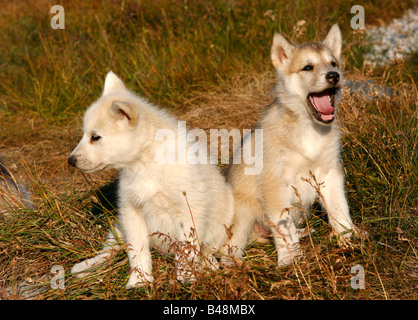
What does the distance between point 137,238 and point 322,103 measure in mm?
2023

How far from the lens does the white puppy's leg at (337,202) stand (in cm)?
395

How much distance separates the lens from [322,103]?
407 cm

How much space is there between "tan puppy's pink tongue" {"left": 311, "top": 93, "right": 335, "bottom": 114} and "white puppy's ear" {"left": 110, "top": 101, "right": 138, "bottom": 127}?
1.61m

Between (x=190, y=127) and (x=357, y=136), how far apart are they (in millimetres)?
2460

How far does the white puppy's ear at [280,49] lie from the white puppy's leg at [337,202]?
1166mm

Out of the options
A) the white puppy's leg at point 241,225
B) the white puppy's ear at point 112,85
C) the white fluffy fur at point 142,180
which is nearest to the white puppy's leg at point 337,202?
the white puppy's leg at point 241,225

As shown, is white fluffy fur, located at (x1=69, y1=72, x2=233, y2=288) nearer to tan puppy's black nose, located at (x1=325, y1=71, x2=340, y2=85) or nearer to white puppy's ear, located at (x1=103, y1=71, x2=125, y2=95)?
white puppy's ear, located at (x1=103, y1=71, x2=125, y2=95)

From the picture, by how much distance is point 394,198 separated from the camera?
3980 mm

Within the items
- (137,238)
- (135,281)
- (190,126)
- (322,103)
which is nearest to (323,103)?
(322,103)

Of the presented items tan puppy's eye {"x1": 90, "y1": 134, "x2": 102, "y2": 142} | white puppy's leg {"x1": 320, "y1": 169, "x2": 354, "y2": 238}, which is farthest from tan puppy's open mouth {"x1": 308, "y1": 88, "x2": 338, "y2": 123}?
tan puppy's eye {"x1": 90, "y1": 134, "x2": 102, "y2": 142}

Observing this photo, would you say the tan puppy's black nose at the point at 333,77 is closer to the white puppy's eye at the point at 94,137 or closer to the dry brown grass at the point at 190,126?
the dry brown grass at the point at 190,126

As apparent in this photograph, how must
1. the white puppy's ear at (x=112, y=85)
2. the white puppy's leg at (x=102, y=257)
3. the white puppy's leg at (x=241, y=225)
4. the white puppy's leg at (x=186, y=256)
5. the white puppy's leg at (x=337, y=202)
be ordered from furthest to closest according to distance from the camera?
the white puppy's ear at (x=112, y=85)
the white puppy's leg at (x=241, y=225)
the white puppy's leg at (x=337, y=202)
the white puppy's leg at (x=102, y=257)
the white puppy's leg at (x=186, y=256)

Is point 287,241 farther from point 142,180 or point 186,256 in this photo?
point 142,180
